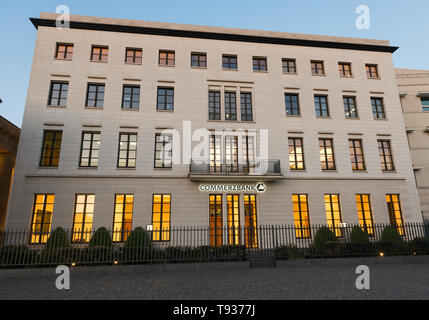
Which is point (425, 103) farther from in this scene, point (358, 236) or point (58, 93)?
point (58, 93)

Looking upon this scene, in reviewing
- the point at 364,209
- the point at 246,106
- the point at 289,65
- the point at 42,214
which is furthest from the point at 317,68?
the point at 42,214

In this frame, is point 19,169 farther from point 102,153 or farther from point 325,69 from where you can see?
point 325,69

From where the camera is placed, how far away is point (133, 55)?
1769cm

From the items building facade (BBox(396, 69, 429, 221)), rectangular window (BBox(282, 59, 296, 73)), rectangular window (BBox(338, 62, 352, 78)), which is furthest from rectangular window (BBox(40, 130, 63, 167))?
building facade (BBox(396, 69, 429, 221))

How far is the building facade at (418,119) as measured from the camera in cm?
1959

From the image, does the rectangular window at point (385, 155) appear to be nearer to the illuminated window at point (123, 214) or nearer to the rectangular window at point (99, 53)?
the illuminated window at point (123, 214)

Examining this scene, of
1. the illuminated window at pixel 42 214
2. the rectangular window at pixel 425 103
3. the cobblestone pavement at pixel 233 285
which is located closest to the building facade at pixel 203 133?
the illuminated window at pixel 42 214

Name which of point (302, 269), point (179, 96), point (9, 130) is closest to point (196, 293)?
point (302, 269)

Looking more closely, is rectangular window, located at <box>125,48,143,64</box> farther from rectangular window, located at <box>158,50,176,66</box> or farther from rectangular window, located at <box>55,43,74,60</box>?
rectangular window, located at <box>55,43,74,60</box>

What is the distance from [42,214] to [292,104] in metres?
19.5

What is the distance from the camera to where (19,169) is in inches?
568

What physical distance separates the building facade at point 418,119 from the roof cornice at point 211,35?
4.05 metres

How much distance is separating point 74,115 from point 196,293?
1477 cm

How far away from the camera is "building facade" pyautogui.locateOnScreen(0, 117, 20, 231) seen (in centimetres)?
1752
